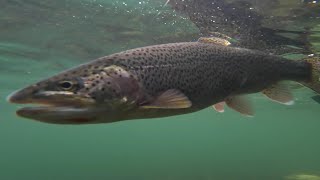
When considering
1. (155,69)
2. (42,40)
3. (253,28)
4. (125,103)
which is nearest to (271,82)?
(155,69)

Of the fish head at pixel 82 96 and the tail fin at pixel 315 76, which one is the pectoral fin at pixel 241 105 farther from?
the fish head at pixel 82 96

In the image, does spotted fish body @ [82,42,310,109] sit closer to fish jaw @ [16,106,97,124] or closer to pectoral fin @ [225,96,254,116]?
pectoral fin @ [225,96,254,116]

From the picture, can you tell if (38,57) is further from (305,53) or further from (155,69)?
(155,69)

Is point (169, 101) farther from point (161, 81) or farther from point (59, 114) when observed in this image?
point (59, 114)

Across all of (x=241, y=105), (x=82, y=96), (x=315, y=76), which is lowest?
(x=241, y=105)

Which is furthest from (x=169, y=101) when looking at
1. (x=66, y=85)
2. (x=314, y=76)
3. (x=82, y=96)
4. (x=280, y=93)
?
(x=314, y=76)

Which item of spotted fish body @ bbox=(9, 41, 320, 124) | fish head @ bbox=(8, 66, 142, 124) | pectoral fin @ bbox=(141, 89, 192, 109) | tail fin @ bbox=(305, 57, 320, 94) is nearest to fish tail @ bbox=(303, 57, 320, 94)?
tail fin @ bbox=(305, 57, 320, 94)

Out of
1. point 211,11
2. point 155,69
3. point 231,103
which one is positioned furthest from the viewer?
point 211,11
